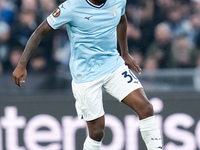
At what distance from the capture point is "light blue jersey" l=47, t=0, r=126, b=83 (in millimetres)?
5398

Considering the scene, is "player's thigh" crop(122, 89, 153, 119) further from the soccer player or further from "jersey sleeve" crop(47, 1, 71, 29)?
"jersey sleeve" crop(47, 1, 71, 29)

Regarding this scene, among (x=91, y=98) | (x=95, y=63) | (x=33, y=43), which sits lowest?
(x=91, y=98)

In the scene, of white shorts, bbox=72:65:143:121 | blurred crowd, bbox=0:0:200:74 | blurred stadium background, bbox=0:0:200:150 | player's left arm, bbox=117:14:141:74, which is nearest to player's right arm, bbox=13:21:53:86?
white shorts, bbox=72:65:143:121

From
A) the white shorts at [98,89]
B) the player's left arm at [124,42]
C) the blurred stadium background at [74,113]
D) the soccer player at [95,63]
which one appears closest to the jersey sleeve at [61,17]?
the soccer player at [95,63]

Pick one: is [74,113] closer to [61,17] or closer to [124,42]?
[124,42]

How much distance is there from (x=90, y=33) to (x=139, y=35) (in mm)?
2823

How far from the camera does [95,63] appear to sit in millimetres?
5633

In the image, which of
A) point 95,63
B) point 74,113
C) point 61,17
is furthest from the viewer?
point 74,113

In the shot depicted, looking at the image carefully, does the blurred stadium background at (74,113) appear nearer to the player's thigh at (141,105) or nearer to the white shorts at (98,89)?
the white shorts at (98,89)

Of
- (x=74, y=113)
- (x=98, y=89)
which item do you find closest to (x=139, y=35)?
(x=74, y=113)

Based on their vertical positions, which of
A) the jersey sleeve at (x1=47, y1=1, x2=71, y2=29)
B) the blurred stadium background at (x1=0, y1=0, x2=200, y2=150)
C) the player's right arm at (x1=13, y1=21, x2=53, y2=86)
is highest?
the jersey sleeve at (x1=47, y1=1, x2=71, y2=29)

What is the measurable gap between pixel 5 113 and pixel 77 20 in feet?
7.14

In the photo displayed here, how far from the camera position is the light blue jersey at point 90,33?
5398 mm

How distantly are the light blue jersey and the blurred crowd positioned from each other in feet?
7.61
